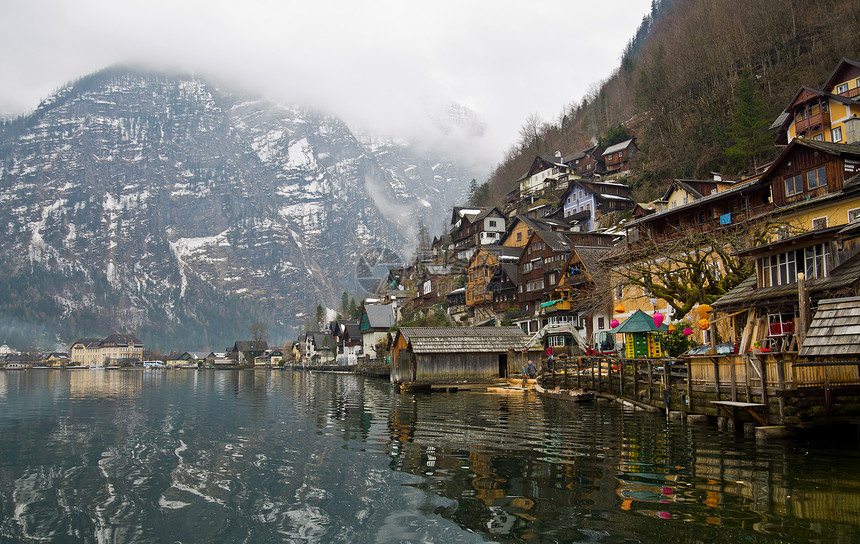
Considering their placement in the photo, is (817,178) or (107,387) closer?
(817,178)

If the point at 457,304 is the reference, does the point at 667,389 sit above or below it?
below

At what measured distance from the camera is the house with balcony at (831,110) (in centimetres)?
5466

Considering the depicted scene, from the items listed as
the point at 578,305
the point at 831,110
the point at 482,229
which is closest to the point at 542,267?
the point at 578,305

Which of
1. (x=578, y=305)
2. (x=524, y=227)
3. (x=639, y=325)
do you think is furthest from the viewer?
(x=524, y=227)

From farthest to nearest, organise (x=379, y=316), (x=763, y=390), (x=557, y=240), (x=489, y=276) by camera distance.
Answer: (x=379, y=316) < (x=489, y=276) < (x=557, y=240) < (x=763, y=390)

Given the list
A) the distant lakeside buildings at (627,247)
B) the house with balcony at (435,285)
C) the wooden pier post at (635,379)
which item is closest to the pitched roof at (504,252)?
the distant lakeside buildings at (627,247)

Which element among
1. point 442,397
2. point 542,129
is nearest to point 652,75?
point 542,129

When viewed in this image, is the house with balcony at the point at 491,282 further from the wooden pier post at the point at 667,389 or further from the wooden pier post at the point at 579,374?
the wooden pier post at the point at 667,389

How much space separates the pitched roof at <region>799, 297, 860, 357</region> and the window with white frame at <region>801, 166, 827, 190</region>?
2150 cm

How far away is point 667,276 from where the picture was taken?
35.8 meters

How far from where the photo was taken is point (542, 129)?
5974 inches

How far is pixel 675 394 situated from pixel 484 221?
82.5 m

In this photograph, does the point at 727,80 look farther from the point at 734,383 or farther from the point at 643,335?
the point at 734,383

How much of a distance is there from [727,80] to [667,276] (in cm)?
6264
